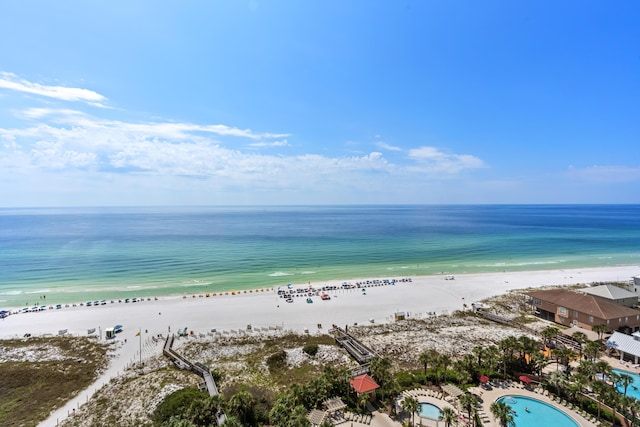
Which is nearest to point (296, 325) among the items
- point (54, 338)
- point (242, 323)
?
point (242, 323)

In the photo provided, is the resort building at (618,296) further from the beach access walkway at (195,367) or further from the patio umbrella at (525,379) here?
the beach access walkway at (195,367)

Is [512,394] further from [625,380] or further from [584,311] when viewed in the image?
[584,311]

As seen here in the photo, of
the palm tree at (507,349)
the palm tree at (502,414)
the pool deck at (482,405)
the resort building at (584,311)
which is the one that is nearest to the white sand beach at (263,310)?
the resort building at (584,311)

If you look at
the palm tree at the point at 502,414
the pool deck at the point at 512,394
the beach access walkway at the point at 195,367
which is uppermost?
the palm tree at the point at 502,414

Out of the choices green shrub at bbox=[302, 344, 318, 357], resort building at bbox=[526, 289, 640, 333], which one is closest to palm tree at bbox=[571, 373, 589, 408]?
resort building at bbox=[526, 289, 640, 333]

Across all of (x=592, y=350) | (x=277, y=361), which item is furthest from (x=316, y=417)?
(x=592, y=350)
